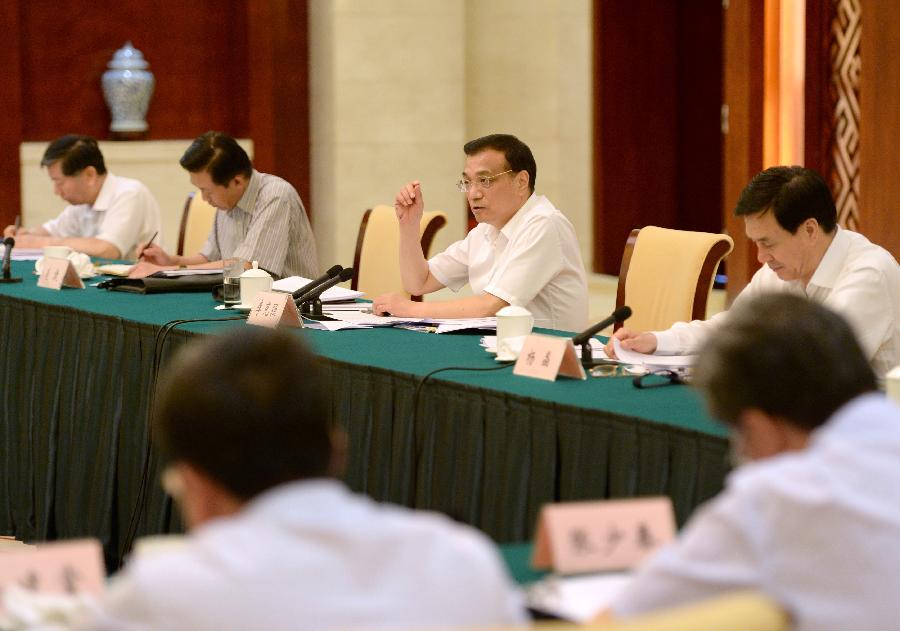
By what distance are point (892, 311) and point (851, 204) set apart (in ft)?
12.1

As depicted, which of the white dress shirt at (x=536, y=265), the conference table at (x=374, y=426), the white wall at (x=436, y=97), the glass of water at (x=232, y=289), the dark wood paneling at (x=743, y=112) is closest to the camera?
the conference table at (x=374, y=426)

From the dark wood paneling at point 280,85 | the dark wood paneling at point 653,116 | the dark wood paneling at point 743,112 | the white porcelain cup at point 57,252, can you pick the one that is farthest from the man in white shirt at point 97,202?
the dark wood paneling at point 653,116

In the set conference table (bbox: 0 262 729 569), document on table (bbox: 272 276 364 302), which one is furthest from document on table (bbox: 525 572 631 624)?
document on table (bbox: 272 276 364 302)

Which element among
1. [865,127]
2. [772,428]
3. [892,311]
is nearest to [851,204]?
[865,127]

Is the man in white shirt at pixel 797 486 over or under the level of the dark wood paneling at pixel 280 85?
under

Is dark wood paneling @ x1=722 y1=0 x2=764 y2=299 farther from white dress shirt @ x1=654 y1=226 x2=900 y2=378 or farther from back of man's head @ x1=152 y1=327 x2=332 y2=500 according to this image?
back of man's head @ x1=152 y1=327 x2=332 y2=500

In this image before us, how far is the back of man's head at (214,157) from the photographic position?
4.46m

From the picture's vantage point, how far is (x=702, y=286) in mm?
3512

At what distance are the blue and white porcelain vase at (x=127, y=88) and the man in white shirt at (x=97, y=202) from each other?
2428 millimetres

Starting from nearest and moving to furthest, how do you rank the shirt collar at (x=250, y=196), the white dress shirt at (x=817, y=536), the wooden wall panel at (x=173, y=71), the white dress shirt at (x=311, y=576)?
1. the white dress shirt at (x=311, y=576)
2. the white dress shirt at (x=817, y=536)
3. the shirt collar at (x=250, y=196)
4. the wooden wall panel at (x=173, y=71)

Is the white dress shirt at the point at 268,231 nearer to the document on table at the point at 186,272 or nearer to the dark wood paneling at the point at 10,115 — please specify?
the document on table at the point at 186,272

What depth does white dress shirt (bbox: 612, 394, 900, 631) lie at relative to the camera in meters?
1.13

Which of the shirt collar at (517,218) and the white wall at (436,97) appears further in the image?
the white wall at (436,97)

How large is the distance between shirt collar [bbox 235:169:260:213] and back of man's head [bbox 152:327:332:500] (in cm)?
352
